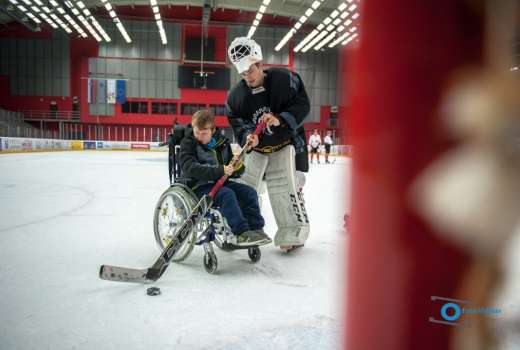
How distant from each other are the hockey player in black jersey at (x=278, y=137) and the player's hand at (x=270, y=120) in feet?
0.13

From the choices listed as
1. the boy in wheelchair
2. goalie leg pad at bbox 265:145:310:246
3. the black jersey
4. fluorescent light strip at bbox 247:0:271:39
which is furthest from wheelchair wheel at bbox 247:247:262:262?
fluorescent light strip at bbox 247:0:271:39

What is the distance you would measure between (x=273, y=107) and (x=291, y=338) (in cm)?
145

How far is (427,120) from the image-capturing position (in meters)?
0.26

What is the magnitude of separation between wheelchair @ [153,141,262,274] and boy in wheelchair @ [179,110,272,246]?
0.05 metres

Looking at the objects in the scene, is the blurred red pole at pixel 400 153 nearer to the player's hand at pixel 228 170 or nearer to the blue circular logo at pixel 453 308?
the blue circular logo at pixel 453 308

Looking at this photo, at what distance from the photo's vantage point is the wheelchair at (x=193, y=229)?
1950 millimetres

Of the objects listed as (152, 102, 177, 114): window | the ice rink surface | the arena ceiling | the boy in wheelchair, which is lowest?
the ice rink surface

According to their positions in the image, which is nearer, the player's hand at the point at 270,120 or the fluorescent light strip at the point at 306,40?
the player's hand at the point at 270,120

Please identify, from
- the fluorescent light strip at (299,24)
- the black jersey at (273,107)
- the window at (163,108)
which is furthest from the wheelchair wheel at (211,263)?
the window at (163,108)

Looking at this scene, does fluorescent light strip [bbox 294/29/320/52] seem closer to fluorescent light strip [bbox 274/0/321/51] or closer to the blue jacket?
fluorescent light strip [bbox 274/0/321/51]

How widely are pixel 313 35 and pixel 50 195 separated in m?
20.1

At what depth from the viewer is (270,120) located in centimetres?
207

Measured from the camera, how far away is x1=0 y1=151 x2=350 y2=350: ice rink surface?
3.88 ft

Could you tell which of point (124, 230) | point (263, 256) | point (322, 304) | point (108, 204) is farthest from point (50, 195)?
point (322, 304)
